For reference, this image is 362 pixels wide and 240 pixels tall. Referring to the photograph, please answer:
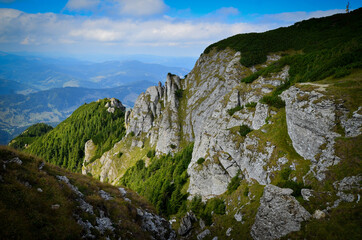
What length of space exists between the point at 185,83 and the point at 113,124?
82.5 m

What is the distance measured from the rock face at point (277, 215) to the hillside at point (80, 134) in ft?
383

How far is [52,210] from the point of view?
12469 mm

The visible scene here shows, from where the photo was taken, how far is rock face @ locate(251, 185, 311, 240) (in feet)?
56.4

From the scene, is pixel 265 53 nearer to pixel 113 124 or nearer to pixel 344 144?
pixel 344 144

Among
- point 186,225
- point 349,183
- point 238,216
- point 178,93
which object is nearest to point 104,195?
point 186,225

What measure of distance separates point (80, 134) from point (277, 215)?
175645 mm

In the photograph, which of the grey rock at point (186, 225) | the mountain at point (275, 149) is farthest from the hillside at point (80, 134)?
the grey rock at point (186, 225)

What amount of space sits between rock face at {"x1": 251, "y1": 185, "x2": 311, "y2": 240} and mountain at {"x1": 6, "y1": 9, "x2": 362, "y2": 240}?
0.32ft

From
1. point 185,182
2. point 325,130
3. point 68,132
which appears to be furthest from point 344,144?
point 68,132

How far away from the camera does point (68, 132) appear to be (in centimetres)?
16475

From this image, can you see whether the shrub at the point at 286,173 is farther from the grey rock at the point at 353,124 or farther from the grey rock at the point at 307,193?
the grey rock at the point at 353,124

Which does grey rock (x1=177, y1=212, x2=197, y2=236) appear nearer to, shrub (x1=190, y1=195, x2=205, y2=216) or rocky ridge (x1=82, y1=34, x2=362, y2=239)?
rocky ridge (x1=82, y1=34, x2=362, y2=239)

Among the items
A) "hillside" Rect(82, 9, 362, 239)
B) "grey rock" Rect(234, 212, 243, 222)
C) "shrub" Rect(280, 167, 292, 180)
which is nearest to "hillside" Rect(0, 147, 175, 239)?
"grey rock" Rect(234, 212, 243, 222)

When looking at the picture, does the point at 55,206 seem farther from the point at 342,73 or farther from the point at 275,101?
the point at 342,73
